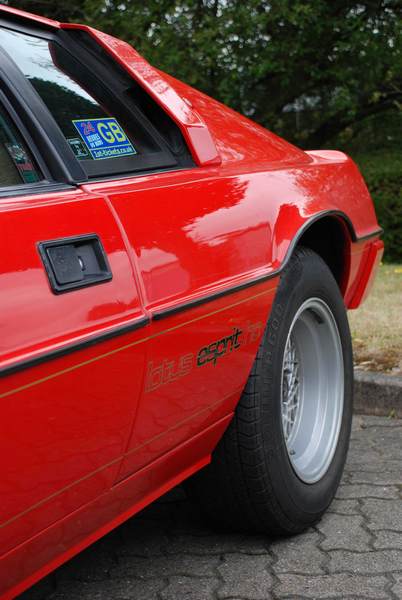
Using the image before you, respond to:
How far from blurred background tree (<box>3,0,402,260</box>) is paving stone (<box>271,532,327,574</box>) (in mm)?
7065

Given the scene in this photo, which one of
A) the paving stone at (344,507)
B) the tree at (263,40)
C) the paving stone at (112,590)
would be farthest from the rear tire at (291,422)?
the tree at (263,40)

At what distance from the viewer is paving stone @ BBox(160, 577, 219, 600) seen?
2359mm

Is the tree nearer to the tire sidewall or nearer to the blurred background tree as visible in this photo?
the blurred background tree

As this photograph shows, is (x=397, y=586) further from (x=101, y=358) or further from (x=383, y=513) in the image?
(x=101, y=358)

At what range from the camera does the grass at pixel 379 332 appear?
436 cm

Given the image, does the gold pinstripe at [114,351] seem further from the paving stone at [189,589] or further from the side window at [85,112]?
the paving stone at [189,589]

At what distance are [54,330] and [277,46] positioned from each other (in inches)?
347

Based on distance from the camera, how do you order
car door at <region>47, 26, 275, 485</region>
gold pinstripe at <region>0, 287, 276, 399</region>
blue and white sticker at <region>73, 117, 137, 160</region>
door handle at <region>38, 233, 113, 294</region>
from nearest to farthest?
gold pinstripe at <region>0, 287, 276, 399</region> → door handle at <region>38, 233, 113, 294</region> → car door at <region>47, 26, 275, 485</region> → blue and white sticker at <region>73, 117, 137, 160</region>

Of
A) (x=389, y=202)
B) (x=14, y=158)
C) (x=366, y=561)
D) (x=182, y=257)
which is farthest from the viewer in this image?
(x=389, y=202)

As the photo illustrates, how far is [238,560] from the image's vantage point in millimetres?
2578

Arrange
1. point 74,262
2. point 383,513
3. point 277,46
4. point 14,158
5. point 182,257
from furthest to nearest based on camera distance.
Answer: point 277,46
point 383,513
point 182,257
point 14,158
point 74,262

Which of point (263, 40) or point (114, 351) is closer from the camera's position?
point (114, 351)

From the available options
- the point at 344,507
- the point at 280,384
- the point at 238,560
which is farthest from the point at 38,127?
the point at 344,507

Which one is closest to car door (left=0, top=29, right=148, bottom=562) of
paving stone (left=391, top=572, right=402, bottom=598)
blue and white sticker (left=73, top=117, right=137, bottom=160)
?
blue and white sticker (left=73, top=117, right=137, bottom=160)
